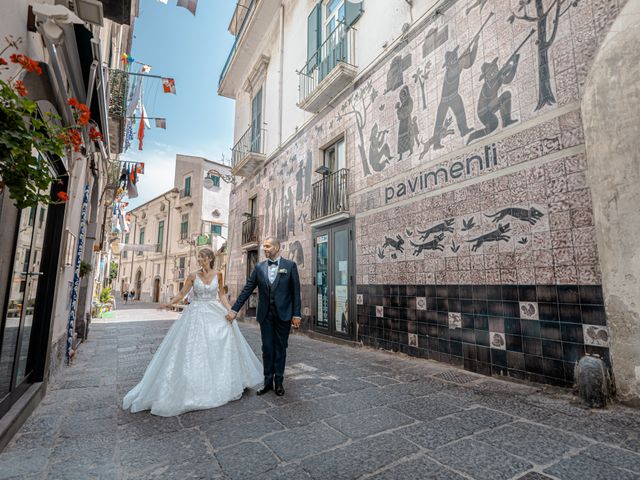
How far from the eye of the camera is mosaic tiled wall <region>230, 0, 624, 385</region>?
3.66m

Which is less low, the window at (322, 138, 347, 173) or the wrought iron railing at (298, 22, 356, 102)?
the wrought iron railing at (298, 22, 356, 102)

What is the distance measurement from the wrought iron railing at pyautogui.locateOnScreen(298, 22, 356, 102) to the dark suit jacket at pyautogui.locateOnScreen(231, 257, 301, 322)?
18.5 ft

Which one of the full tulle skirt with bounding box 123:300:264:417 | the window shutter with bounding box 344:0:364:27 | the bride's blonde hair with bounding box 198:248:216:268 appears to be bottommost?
the full tulle skirt with bounding box 123:300:264:417

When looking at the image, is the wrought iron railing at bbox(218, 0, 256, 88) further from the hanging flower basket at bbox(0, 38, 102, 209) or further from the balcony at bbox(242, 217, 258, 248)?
the hanging flower basket at bbox(0, 38, 102, 209)

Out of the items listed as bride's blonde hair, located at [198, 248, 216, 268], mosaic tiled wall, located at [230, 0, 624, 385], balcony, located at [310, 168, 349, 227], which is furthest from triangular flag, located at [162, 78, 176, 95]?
bride's blonde hair, located at [198, 248, 216, 268]

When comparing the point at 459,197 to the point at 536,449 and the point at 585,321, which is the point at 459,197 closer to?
the point at 585,321

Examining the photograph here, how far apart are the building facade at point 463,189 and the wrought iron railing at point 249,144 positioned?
3.60 meters

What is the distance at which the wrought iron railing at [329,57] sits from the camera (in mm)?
7848

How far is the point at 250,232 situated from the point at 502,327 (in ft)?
31.4

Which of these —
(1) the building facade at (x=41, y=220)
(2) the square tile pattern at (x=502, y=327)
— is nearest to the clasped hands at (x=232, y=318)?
(1) the building facade at (x=41, y=220)

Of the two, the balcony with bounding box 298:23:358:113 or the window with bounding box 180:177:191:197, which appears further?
the window with bounding box 180:177:191:197

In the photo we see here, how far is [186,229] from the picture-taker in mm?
26031

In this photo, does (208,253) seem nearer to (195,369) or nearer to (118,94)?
(195,369)

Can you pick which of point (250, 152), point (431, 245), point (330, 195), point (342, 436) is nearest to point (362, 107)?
point (330, 195)
